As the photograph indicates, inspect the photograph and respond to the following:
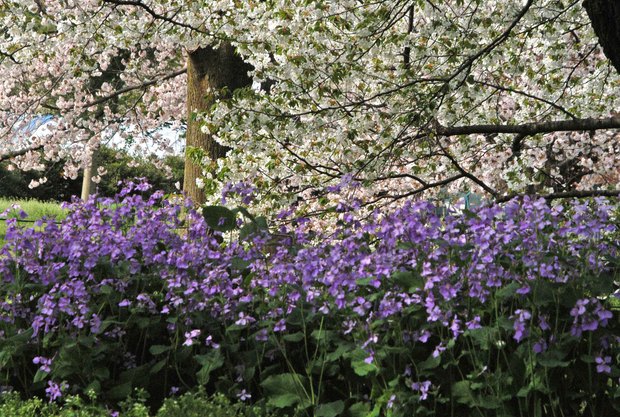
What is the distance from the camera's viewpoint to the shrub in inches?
141

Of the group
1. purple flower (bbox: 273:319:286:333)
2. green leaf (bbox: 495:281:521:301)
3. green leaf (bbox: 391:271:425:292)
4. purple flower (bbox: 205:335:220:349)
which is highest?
green leaf (bbox: 391:271:425:292)

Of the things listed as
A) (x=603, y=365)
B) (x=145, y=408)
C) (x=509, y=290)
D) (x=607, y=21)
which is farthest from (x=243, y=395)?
(x=607, y=21)

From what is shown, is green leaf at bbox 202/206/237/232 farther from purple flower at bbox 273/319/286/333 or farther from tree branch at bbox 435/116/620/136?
tree branch at bbox 435/116/620/136

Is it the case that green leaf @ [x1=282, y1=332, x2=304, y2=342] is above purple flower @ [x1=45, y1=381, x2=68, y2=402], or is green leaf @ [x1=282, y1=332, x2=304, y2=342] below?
above

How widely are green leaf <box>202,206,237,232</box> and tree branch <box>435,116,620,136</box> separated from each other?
109 inches

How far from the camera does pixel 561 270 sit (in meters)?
3.72

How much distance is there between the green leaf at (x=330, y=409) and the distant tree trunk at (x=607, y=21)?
2.41 metres

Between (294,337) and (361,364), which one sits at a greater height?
(294,337)

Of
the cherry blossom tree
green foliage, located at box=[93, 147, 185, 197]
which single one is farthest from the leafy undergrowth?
green foliage, located at box=[93, 147, 185, 197]

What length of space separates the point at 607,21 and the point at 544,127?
7.03 feet

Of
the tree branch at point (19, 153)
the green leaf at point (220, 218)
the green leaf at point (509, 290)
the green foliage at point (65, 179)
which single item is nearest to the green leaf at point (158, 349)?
the green leaf at point (220, 218)

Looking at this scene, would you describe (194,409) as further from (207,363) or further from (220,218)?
(220,218)

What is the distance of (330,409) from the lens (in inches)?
148

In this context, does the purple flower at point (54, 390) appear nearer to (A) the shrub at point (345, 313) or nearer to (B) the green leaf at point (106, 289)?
(A) the shrub at point (345, 313)
